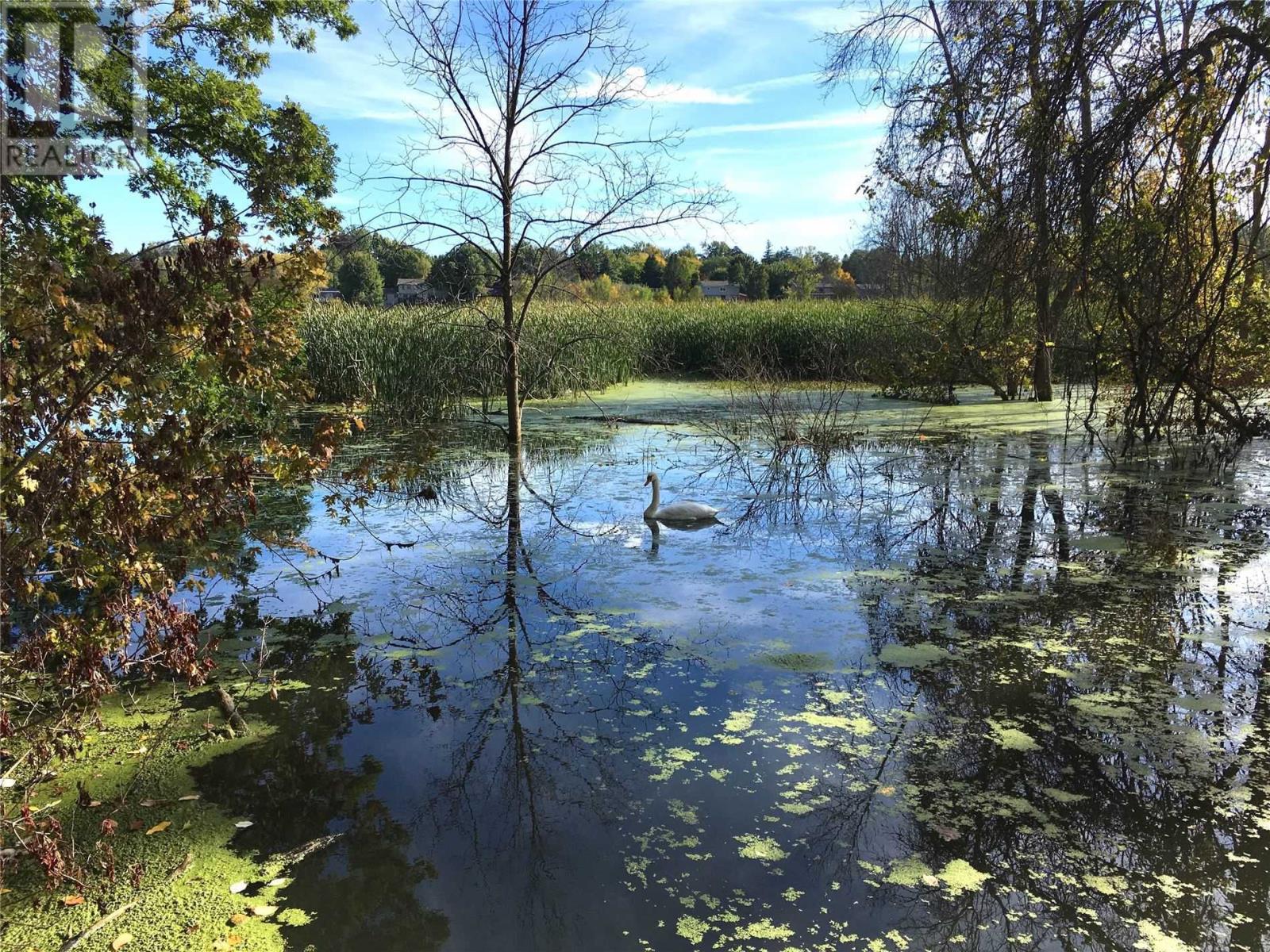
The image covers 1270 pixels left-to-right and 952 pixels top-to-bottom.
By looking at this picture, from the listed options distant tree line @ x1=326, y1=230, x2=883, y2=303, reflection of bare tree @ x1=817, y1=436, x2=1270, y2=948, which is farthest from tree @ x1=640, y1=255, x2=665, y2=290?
reflection of bare tree @ x1=817, y1=436, x2=1270, y2=948

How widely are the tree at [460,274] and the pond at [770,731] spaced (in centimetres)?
410

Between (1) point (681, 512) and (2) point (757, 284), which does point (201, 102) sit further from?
(2) point (757, 284)

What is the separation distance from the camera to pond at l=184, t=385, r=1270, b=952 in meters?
2.31

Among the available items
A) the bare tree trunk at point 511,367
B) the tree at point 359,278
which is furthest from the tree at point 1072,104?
the tree at point 359,278

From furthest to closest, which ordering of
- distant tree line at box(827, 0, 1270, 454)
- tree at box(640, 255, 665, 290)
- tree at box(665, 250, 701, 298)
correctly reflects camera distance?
tree at box(640, 255, 665, 290)
tree at box(665, 250, 701, 298)
distant tree line at box(827, 0, 1270, 454)

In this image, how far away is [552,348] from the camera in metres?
13.5

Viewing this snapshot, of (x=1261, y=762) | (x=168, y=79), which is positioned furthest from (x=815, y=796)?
(x=168, y=79)

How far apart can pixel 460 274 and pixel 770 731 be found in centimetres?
800

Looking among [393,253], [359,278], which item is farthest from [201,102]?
[359,278]

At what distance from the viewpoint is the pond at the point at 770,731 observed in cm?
231

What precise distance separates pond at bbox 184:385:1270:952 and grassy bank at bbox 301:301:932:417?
4833mm

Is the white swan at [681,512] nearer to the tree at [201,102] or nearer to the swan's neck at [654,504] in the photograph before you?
the swan's neck at [654,504]

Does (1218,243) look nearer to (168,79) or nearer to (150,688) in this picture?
(150,688)

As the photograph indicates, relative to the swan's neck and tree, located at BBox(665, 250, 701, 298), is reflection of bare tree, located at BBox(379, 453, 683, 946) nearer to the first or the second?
the swan's neck
